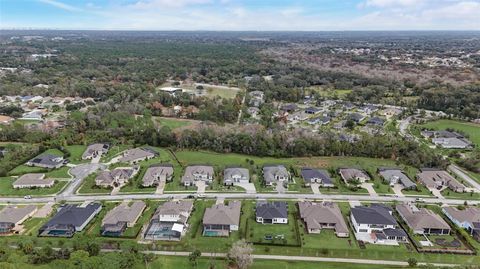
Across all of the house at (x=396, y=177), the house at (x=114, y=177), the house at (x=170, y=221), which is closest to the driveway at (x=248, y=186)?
the house at (x=170, y=221)

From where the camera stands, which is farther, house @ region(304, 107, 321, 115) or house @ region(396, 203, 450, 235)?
house @ region(304, 107, 321, 115)

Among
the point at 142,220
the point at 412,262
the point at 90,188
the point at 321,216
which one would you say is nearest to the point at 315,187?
the point at 321,216

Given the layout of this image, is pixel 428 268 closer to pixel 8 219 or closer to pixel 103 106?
pixel 8 219

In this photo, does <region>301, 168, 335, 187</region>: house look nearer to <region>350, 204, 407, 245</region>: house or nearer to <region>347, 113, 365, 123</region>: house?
<region>350, 204, 407, 245</region>: house

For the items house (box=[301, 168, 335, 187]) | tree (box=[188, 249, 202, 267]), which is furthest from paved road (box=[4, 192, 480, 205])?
tree (box=[188, 249, 202, 267])

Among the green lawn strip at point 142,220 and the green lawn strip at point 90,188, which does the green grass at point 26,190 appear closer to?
the green lawn strip at point 90,188

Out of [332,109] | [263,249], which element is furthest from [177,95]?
[263,249]
